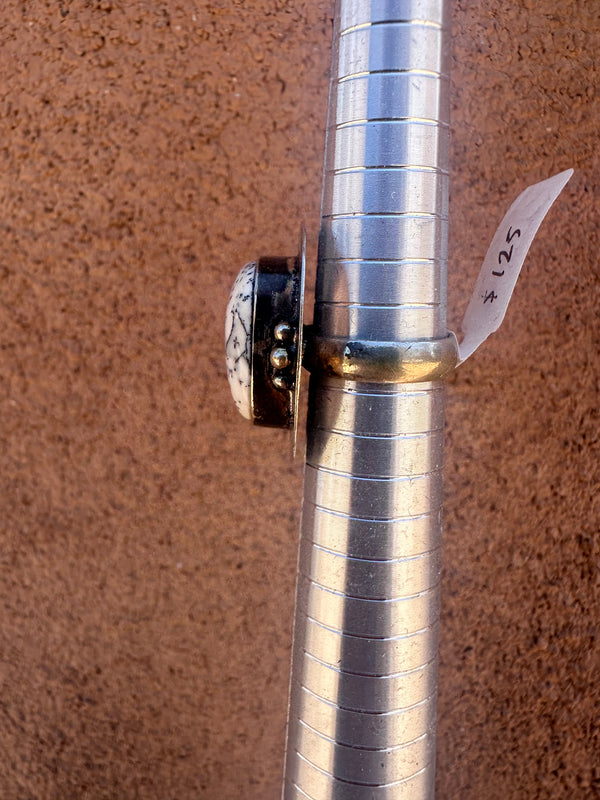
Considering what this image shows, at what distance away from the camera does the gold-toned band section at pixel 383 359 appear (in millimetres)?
369

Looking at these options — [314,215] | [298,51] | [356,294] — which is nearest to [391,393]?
[356,294]

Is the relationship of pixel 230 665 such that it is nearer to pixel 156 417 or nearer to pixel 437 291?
pixel 156 417

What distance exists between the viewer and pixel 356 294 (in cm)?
38

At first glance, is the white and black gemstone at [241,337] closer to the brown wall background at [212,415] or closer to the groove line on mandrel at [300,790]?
the brown wall background at [212,415]

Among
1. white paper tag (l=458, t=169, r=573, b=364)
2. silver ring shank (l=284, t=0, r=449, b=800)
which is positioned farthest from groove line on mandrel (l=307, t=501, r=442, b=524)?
white paper tag (l=458, t=169, r=573, b=364)

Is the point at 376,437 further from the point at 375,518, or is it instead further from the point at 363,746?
the point at 363,746

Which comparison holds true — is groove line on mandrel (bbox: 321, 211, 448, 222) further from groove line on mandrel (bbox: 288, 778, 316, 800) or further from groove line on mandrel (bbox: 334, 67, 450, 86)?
groove line on mandrel (bbox: 288, 778, 316, 800)

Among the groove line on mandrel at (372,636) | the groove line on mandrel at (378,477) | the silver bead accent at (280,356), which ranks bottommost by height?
the groove line on mandrel at (372,636)

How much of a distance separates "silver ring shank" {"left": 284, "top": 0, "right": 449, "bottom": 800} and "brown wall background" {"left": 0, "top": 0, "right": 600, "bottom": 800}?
Result: 0.12 m

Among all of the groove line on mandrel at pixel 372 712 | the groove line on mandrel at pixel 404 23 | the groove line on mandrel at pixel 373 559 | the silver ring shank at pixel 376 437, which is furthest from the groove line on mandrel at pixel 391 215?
the groove line on mandrel at pixel 372 712

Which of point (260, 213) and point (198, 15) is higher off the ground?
point (198, 15)

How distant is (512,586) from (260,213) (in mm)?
385

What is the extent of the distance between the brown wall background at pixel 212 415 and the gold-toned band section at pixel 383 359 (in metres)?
0.15

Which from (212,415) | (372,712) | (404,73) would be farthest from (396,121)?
(372,712)
